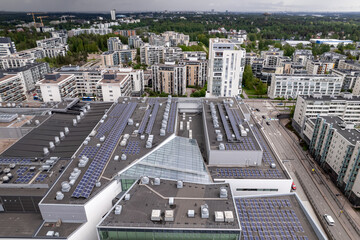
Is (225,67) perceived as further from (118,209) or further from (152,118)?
(118,209)

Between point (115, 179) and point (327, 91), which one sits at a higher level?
point (115, 179)

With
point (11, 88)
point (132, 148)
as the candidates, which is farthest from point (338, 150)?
point (11, 88)

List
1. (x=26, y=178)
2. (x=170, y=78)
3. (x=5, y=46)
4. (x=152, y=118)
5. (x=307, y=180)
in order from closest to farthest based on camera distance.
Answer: (x=26, y=178) < (x=152, y=118) < (x=307, y=180) < (x=170, y=78) < (x=5, y=46)

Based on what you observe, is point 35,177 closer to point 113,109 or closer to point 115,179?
point 115,179

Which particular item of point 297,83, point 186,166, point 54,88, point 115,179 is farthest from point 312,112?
point 54,88

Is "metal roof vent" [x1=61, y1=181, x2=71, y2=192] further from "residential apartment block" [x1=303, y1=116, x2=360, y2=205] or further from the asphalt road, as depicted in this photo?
"residential apartment block" [x1=303, y1=116, x2=360, y2=205]

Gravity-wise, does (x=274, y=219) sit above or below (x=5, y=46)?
below

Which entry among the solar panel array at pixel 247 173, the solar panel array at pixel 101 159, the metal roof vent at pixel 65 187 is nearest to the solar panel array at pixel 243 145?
the solar panel array at pixel 247 173
